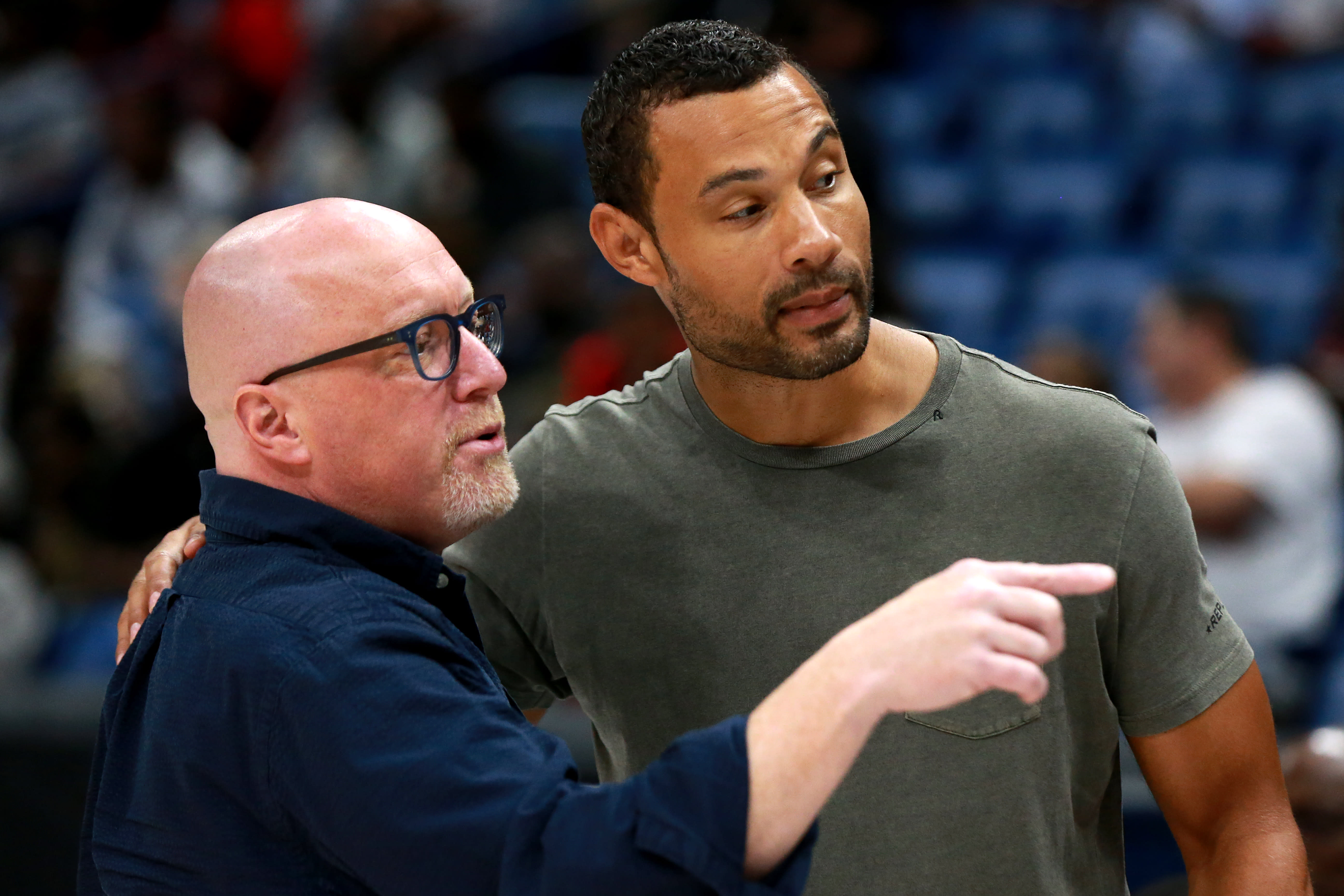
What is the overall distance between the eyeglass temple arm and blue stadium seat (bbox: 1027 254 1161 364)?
14.0 ft

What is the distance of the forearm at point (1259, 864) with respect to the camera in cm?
180

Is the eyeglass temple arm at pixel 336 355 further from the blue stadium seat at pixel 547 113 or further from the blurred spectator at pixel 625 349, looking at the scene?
the blue stadium seat at pixel 547 113

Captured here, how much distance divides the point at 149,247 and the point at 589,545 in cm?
558

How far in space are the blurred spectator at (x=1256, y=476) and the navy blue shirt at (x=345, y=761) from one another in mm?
3092

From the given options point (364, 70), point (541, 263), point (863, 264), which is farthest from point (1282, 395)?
point (364, 70)

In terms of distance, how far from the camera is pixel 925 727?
1.89m

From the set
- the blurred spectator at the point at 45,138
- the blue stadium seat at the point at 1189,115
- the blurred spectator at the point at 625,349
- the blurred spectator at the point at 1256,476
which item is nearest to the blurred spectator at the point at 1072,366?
the blurred spectator at the point at 1256,476

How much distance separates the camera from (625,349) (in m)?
4.55

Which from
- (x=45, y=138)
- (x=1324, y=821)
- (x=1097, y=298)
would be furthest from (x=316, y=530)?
(x=45, y=138)

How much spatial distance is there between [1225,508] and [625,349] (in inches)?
70.2

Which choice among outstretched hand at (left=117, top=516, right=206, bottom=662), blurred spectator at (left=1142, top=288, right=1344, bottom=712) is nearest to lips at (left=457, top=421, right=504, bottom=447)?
outstretched hand at (left=117, top=516, right=206, bottom=662)

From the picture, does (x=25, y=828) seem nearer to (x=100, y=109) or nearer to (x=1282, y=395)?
(x=1282, y=395)

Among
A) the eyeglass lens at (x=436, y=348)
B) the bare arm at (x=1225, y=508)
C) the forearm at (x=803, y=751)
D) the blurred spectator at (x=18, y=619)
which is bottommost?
the blurred spectator at (x=18, y=619)

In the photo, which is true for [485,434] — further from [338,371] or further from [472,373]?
[338,371]
